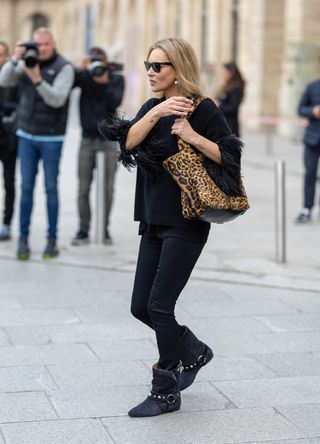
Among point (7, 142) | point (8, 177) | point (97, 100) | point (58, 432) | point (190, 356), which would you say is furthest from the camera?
point (8, 177)

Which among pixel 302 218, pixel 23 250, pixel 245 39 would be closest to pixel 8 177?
pixel 23 250

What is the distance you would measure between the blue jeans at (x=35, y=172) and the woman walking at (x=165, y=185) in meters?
4.31

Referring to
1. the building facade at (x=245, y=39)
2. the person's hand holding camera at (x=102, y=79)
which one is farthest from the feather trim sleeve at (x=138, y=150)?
the building facade at (x=245, y=39)

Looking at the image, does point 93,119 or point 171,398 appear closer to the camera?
point 171,398

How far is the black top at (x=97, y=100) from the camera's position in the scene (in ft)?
34.6

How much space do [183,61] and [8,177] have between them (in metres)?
6.01

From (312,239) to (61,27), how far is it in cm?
7303

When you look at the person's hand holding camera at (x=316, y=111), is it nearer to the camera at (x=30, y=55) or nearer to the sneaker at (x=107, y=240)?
the sneaker at (x=107, y=240)

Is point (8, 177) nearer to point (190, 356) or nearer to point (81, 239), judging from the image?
point (81, 239)

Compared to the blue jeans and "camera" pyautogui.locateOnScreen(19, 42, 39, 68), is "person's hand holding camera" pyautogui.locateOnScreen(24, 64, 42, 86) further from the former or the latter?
the blue jeans

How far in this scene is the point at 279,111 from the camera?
97.6ft

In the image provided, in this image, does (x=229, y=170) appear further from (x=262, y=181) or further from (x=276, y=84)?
(x=276, y=84)

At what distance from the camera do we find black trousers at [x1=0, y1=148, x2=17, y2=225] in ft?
36.1

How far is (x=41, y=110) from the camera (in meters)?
9.70
